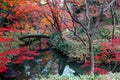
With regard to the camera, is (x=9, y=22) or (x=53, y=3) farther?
(x=9, y=22)

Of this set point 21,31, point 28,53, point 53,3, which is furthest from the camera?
point 21,31

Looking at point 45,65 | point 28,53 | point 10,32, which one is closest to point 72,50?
point 45,65

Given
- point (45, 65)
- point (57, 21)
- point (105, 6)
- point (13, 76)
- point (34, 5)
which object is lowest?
point (45, 65)

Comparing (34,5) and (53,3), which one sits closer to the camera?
(53,3)

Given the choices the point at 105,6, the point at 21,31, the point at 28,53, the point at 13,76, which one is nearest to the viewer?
the point at 105,6

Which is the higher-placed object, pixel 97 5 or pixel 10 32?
pixel 97 5

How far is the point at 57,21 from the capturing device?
1725cm

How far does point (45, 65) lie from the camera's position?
16.9 meters

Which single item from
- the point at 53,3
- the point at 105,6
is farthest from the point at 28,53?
the point at 105,6

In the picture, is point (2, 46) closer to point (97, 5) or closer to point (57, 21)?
point (57, 21)

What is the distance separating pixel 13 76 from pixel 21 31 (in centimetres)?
1045

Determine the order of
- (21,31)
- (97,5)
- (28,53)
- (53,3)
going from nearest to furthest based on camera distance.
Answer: (53,3) < (28,53) < (97,5) < (21,31)

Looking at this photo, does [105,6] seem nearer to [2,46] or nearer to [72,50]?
[72,50]

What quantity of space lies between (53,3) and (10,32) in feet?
23.8
